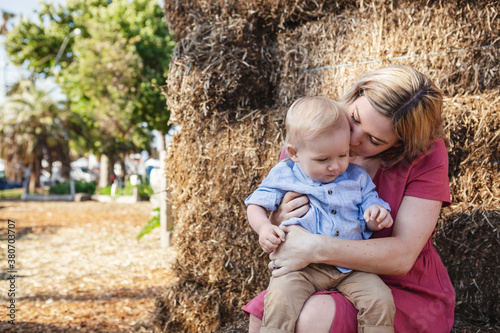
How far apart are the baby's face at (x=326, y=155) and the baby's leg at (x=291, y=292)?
40cm

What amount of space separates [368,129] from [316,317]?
2.73 ft

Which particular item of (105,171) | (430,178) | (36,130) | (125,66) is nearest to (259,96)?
(430,178)

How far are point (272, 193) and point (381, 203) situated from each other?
49 centimetres

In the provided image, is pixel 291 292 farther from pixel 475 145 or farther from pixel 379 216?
pixel 475 145

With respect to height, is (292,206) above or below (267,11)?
below

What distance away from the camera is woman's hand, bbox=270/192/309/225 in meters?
1.88

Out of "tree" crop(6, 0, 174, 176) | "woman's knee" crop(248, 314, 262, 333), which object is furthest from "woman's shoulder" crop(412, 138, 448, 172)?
"tree" crop(6, 0, 174, 176)

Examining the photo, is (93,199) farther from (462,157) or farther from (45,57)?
(462,157)

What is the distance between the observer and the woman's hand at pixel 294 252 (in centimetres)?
169

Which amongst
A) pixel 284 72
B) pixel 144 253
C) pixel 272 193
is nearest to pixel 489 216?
pixel 272 193

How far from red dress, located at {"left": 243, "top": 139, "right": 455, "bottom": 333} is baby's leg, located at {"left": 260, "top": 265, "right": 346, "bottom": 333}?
0.21 feet

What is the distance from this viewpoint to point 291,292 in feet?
5.39

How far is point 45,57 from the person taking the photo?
26.0 meters

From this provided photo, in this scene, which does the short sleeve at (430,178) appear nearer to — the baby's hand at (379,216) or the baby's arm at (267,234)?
the baby's hand at (379,216)
